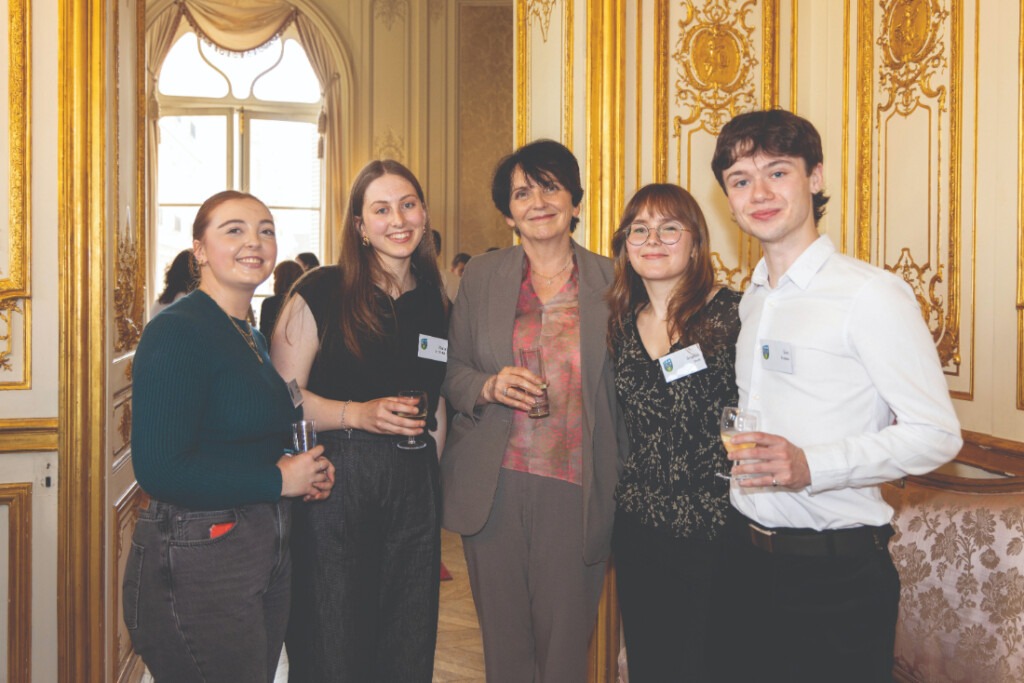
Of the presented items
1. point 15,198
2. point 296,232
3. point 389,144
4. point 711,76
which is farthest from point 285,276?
point 711,76

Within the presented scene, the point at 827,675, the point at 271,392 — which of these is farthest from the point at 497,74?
the point at 827,675

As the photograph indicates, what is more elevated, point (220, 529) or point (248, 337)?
point (248, 337)

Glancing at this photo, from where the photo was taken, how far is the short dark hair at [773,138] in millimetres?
1734

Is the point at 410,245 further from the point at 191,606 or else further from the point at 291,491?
the point at 191,606

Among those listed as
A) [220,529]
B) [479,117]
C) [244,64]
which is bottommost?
[220,529]

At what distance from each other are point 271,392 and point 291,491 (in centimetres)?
24

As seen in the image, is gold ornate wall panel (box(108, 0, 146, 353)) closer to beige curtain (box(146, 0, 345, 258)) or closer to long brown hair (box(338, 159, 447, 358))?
long brown hair (box(338, 159, 447, 358))

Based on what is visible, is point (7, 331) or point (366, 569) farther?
point (7, 331)

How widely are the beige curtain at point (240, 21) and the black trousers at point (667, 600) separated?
7957mm

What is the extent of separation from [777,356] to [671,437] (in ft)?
1.48

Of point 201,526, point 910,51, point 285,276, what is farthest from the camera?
point 285,276

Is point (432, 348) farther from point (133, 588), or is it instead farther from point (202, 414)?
point (133, 588)

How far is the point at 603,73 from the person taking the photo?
3352mm

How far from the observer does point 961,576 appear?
222 cm
